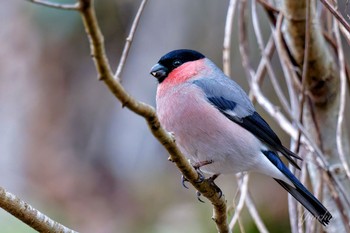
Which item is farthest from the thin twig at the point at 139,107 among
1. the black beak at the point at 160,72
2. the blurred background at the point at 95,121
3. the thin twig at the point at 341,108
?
the blurred background at the point at 95,121

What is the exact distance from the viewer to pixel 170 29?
436cm

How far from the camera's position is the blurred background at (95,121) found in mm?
Result: 4391

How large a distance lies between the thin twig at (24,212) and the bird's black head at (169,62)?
1.10 meters

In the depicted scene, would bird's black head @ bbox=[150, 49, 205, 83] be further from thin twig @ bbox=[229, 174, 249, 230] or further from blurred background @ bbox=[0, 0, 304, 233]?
blurred background @ bbox=[0, 0, 304, 233]

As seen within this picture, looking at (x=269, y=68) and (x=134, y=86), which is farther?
(x=134, y=86)

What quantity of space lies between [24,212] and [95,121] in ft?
12.0

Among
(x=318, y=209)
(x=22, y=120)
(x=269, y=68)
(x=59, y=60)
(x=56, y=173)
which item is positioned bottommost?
(x=56, y=173)

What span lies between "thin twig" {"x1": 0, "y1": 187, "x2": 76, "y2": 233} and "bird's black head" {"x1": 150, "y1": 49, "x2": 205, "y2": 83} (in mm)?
1100

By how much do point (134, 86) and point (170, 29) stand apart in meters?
0.48

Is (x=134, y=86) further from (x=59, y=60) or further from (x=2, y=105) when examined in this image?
(x=2, y=105)

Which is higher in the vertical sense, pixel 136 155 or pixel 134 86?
pixel 134 86

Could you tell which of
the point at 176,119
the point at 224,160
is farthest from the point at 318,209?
the point at 176,119

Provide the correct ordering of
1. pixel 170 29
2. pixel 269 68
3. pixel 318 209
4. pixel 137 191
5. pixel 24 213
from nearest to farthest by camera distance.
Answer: pixel 24 213 → pixel 318 209 → pixel 269 68 → pixel 170 29 → pixel 137 191

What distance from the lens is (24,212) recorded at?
1.69 metres
